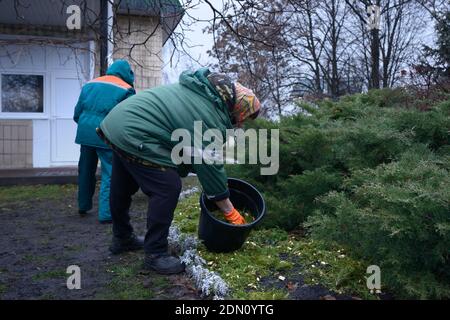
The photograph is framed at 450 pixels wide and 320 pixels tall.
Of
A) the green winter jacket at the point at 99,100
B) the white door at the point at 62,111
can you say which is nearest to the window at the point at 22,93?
the white door at the point at 62,111

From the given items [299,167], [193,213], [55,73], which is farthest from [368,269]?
[55,73]

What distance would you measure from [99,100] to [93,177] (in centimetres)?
92

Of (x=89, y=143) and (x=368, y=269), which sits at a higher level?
(x=89, y=143)

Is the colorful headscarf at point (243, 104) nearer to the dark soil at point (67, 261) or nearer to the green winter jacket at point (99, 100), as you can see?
the dark soil at point (67, 261)

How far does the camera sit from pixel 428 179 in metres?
2.58

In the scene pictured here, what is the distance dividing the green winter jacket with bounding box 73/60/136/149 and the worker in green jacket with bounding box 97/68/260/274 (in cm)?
184

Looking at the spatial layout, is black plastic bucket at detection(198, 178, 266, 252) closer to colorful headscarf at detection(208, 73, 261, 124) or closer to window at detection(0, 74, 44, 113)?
colorful headscarf at detection(208, 73, 261, 124)

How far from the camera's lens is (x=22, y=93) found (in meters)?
9.98

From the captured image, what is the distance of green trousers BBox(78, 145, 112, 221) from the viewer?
16.5 ft

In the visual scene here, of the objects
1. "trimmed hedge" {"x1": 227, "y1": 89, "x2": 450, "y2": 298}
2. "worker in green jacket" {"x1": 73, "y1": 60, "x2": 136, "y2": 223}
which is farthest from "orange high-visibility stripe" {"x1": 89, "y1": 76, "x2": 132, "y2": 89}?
"trimmed hedge" {"x1": 227, "y1": 89, "x2": 450, "y2": 298}

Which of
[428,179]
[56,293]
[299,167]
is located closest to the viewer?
[428,179]

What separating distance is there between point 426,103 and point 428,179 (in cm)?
245

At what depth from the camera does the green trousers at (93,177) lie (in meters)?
5.04

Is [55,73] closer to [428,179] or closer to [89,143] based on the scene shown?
[89,143]
